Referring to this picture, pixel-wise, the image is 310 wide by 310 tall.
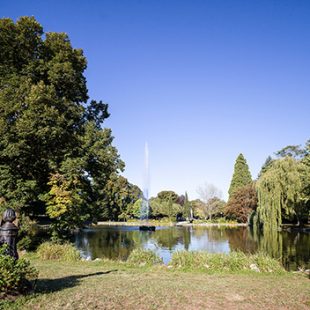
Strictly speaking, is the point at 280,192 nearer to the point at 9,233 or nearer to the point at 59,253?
the point at 59,253

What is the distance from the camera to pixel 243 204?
168 feet

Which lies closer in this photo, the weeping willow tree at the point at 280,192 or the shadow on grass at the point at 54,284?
the shadow on grass at the point at 54,284

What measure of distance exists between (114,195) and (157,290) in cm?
5425

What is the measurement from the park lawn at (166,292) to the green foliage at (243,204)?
140 feet

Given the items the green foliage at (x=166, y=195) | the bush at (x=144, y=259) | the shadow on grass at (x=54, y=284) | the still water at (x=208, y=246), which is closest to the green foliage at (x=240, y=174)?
the green foliage at (x=166, y=195)

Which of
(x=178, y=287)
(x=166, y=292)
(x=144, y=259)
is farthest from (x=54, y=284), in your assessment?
(x=144, y=259)

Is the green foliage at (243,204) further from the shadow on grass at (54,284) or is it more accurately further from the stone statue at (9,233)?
the stone statue at (9,233)

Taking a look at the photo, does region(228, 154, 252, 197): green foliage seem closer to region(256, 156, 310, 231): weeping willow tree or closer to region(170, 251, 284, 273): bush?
region(256, 156, 310, 231): weeping willow tree

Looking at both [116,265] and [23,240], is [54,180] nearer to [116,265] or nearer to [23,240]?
Answer: [23,240]

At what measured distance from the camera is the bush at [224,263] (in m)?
10.5

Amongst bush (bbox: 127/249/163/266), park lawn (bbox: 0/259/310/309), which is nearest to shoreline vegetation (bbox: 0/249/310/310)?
park lawn (bbox: 0/259/310/309)

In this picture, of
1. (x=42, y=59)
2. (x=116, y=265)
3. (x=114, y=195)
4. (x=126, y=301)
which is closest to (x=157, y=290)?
(x=126, y=301)

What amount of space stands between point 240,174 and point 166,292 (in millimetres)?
61366

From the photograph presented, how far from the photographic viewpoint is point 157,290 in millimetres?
6566
